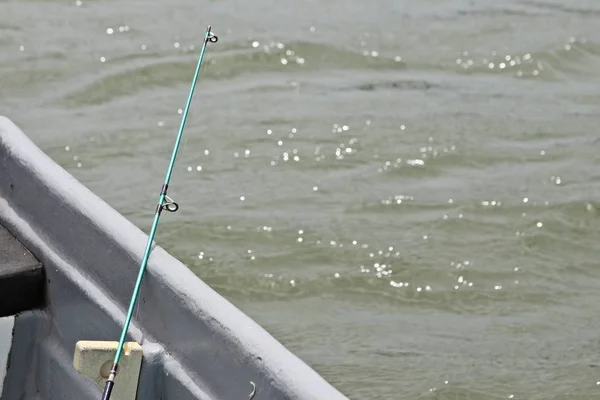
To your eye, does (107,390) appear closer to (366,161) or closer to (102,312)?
(102,312)

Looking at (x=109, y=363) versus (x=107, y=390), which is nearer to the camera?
(x=107, y=390)

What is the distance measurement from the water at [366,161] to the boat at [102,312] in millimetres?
1800

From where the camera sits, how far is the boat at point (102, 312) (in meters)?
2.54

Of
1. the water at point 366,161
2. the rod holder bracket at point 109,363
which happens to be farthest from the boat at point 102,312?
the water at point 366,161

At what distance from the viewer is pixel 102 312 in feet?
9.95

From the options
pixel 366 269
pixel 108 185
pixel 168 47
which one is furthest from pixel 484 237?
pixel 168 47

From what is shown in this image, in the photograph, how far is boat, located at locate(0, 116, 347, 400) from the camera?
2.54 metres

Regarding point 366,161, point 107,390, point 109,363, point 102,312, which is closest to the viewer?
point 107,390

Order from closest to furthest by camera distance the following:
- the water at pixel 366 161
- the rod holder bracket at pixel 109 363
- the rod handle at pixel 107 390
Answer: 1. the rod handle at pixel 107 390
2. the rod holder bracket at pixel 109 363
3. the water at pixel 366 161

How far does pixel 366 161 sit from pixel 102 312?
379 centimetres

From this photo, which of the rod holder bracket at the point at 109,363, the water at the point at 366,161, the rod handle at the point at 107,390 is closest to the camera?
the rod handle at the point at 107,390

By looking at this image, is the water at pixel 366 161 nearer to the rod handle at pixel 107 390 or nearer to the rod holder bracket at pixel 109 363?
the rod holder bracket at pixel 109 363

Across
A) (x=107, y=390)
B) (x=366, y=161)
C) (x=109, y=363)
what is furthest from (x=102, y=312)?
(x=366, y=161)

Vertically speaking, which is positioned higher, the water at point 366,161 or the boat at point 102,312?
the boat at point 102,312
